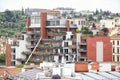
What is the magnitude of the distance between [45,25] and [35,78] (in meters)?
21.9

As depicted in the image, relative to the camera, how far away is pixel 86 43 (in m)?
47.1

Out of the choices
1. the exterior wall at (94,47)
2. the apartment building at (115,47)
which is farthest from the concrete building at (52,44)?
the apartment building at (115,47)

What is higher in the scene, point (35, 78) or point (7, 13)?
point (7, 13)

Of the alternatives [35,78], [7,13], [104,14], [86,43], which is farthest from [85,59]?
[104,14]

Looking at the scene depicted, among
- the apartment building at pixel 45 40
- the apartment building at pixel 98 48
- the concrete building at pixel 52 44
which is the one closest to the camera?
the apartment building at pixel 98 48

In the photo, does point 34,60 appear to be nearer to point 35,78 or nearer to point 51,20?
point 51,20

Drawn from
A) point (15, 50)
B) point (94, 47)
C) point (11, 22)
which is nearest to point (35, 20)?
point (15, 50)

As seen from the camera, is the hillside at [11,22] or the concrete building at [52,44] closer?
the concrete building at [52,44]

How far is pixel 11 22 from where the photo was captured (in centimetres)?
8838

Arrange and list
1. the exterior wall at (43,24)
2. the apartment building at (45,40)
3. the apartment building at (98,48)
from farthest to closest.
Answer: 1. the exterior wall at (43,24)
2. the apartment building at (45,40)
3. the apartment building at (98,48)

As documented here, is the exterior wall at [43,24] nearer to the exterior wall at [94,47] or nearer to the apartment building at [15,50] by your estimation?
the apartment building at [15,50]

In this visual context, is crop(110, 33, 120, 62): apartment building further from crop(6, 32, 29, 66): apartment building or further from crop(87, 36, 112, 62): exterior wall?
crop(6, 32, 29, 66): apartment building

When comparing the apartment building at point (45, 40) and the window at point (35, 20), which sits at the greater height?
the window at point (35, 20)

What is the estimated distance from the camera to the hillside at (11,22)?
78.1 meters
